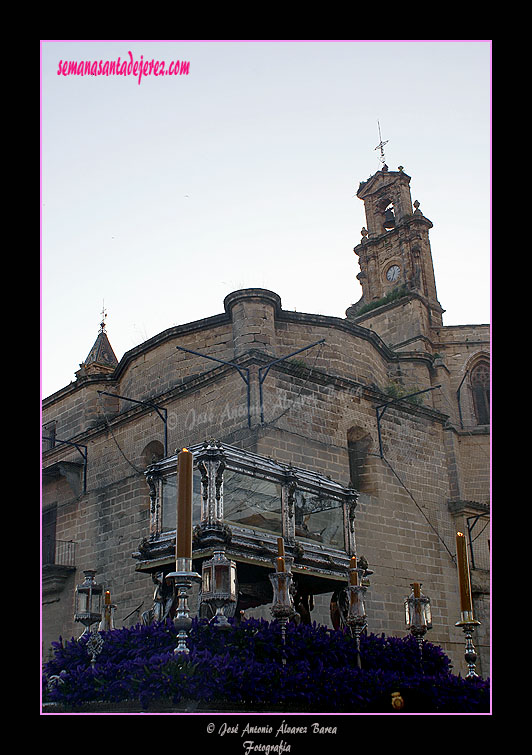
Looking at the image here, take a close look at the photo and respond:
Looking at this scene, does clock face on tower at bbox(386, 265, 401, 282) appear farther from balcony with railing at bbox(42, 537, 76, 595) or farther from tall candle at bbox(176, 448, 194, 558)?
tall candle at bbox(176, 448, 194, 558)

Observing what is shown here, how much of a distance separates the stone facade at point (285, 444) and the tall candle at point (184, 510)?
8258 mm

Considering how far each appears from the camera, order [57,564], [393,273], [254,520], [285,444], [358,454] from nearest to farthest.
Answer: [254,520] < [285,444] < [358,454] < [57,564] < [393,273]

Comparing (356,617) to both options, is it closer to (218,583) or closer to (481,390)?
(218,583)

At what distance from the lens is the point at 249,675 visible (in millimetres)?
5848

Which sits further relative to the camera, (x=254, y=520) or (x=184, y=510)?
(x=254, y=520)

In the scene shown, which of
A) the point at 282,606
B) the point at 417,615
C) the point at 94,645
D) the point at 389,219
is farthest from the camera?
the point at 389,219

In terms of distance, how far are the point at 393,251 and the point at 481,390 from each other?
301 inches

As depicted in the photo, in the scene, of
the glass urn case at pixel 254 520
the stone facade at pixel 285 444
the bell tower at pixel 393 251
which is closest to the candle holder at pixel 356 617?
the glass urn case at pixel 254 520

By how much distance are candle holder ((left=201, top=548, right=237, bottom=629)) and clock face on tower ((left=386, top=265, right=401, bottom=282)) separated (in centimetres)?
2344

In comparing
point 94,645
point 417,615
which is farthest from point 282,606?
point 417,615

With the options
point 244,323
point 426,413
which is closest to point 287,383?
point 244,323

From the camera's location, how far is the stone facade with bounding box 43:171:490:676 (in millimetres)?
16281

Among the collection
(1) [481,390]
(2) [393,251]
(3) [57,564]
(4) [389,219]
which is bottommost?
(3) [57,564]

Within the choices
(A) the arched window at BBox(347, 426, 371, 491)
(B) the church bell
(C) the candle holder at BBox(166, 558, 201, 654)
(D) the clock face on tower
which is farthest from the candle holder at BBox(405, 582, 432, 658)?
(B) the church bell
